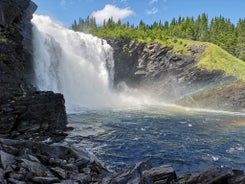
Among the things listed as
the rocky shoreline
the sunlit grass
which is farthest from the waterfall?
the sunlit grass

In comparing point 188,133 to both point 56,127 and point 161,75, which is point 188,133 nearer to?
point 56,127

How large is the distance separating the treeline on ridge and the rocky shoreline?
191 feet

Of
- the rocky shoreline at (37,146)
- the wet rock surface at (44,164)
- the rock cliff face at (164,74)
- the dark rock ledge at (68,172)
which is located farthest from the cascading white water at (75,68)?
the dark rock ledge at (68,172)

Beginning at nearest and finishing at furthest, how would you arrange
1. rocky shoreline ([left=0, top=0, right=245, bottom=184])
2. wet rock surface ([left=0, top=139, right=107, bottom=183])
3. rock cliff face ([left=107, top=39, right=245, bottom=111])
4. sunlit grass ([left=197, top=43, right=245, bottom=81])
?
wet rock surface ([left=0, top=139, right=107, bottom=183]) < rocky shoreline ([left=0, top=0, right=245, bottom=184]) < rock cliff face ([left=107, top=39, right=245, bottom=111]) < sunlit grass ([left=197, top=43, right=245, bottom=81])

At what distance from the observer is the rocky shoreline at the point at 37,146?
49.6 feet

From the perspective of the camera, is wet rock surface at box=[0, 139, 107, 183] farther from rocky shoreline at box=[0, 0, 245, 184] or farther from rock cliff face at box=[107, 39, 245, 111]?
rock cliff face at box=[107, 39, 245, 111]

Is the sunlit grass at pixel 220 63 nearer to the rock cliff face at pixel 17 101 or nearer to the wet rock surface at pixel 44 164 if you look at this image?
the rock cliff face at pixel 17 101

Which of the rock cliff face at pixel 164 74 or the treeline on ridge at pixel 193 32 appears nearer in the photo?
the rock cliff face at pixel 164 74

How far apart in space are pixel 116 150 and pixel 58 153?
30.8 feet

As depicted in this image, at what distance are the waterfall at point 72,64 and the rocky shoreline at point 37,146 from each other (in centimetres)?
1951

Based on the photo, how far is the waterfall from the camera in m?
62.9

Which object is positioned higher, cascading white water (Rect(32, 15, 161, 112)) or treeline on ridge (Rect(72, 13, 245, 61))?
treeline on ridge (Rect(72, 13, 245, 61))

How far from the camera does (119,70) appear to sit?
91875 millimetres

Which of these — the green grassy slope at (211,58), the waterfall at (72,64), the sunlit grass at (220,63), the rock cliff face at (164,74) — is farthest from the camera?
the green grassy slope at (211,58)
